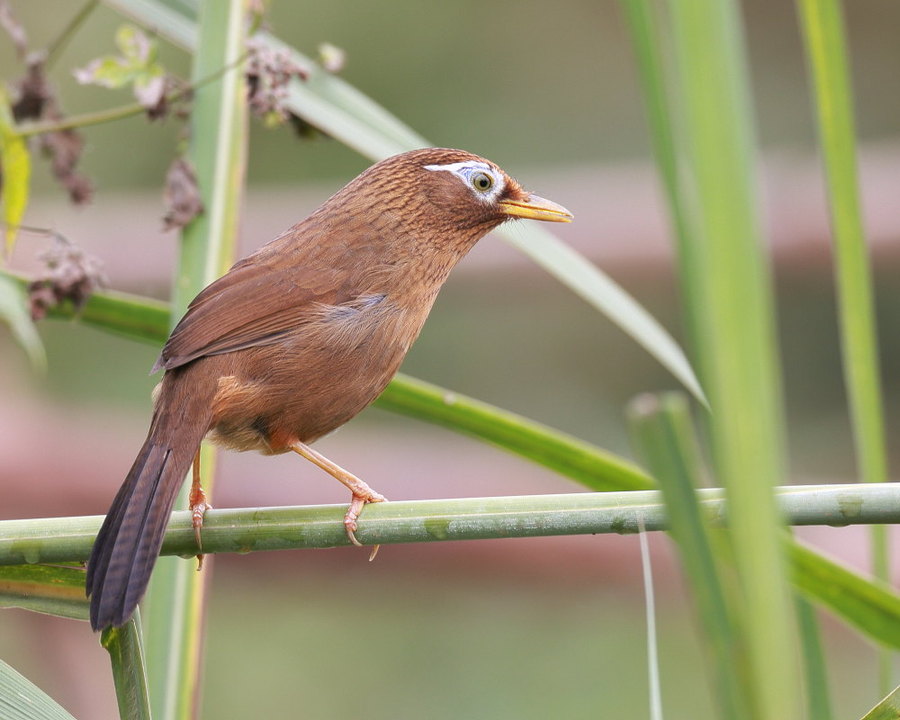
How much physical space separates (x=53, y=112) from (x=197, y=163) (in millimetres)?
576

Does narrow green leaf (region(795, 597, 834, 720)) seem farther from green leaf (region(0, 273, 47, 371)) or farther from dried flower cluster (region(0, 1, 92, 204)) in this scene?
dried flower cluster (region(0, 1, 92, 204))

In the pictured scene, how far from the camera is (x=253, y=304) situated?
112 inches

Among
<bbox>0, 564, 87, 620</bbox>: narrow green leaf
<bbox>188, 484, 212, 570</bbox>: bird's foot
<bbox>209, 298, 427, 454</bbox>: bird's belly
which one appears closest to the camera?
<bbox>0, 564, 87, 620</bbox>: narrow green leaf

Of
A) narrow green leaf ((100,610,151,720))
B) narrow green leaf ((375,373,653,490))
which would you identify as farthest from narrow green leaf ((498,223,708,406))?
narrow green leaf ((100,610,151,720))

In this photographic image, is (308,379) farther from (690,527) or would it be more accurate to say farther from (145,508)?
(690,527)

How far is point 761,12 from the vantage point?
38.4ft

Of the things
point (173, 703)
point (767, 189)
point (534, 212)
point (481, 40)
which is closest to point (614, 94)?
point (481, 40)

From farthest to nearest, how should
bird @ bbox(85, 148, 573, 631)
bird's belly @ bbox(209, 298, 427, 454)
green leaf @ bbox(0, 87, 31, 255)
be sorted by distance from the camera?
green leaf @ bbox(0, 87, 31, 255)
bird's belly @ bbox(209, 298, 427, 454)
bird @ bbox(85, 148, 573, 631)

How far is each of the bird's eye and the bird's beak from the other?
0.19ft

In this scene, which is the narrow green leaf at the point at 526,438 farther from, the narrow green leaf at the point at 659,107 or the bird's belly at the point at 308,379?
the narrow green leaf at the point at 659,107

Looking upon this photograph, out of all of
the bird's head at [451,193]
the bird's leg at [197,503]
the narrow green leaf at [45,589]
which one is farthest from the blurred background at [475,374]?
the narrow green leaf at [45,589]

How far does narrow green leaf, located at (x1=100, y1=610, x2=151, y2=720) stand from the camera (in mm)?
1719

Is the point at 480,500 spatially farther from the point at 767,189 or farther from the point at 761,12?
the point at 761,12

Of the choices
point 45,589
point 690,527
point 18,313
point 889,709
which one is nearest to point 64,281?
point 18,313
